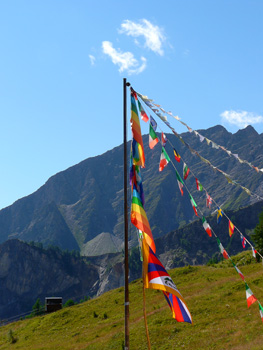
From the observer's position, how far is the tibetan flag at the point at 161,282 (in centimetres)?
1474

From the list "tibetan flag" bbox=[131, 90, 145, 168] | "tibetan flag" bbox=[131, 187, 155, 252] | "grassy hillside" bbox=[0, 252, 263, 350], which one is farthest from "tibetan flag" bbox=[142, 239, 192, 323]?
"grassy hillside" bbox=[0, 252, 263, 350]

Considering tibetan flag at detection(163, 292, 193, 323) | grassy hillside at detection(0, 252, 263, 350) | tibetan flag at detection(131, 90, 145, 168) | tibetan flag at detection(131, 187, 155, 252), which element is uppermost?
tibetan flag at detection(131, 90, 145, 168)

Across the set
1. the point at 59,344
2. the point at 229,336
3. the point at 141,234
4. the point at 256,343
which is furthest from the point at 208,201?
the point at 59,344

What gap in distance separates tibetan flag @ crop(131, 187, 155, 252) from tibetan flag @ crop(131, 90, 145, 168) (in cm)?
152

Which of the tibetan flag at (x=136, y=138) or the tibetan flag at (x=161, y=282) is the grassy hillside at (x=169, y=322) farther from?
the tibetan flag at (x=136, y=138)

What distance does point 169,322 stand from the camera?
126 ft

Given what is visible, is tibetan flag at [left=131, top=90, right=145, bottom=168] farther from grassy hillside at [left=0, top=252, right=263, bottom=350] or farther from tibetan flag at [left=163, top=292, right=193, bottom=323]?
grassy hillside at [left=0, top=252, right=263, bottom=350]

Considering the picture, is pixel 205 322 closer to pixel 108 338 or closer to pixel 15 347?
pixel 108 338

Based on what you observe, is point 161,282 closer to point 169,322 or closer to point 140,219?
point 140,219

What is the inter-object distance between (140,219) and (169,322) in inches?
1044

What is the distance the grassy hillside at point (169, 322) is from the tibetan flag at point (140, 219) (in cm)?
1565

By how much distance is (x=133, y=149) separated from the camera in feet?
53.8

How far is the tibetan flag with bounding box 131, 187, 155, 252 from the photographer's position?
15109mm

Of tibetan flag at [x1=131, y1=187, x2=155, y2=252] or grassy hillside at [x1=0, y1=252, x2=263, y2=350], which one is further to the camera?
grassy hillside at [x1=0, y1=252, x2=263, y2=350]
